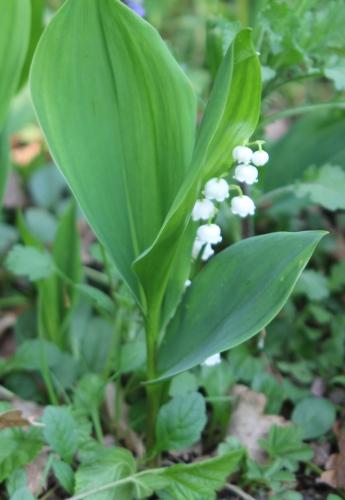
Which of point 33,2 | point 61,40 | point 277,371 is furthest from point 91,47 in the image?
point 277,371

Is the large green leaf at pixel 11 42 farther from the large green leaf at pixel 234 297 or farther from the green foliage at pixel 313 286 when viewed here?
the green foliage at pixel 313 286

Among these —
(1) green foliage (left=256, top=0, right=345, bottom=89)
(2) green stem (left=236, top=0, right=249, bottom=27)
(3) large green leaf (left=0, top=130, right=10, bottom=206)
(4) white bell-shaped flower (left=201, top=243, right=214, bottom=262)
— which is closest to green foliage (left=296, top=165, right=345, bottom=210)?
(1) green foliage (left=256, top=0, right=345, bottom=89)

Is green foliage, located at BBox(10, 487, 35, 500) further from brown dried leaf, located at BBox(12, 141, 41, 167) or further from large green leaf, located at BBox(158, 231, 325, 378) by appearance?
brown dried leaf, located at BBox(12, 141, 41, 167)

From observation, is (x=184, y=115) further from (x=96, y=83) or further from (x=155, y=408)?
(x=155, y=408)

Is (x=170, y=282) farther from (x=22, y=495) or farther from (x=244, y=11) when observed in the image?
(x=244, y=11)

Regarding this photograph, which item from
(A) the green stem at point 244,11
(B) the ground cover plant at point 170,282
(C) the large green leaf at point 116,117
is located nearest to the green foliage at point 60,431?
(B) the ground cover plant at point 170,282

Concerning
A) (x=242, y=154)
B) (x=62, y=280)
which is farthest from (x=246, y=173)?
(x=62, y=280)
